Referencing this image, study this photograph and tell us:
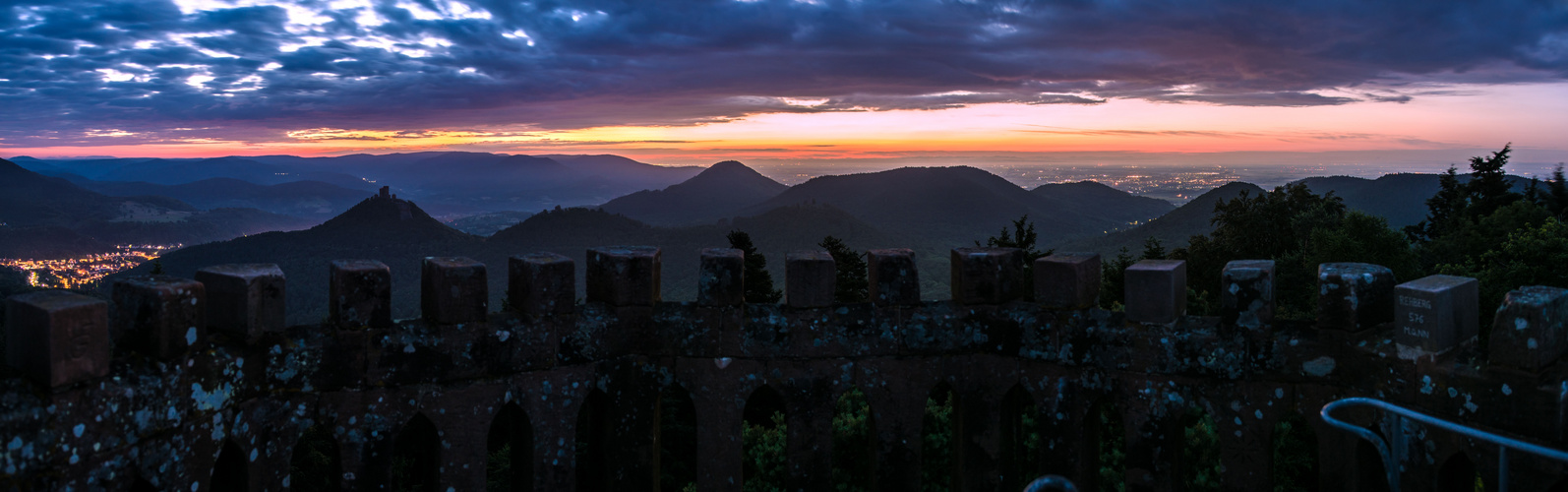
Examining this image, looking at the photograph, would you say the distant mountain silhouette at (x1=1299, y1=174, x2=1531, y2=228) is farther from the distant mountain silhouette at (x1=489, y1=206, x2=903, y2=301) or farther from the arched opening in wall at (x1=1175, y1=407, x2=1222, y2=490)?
the arched opening in wall at (x1=1175, y1=407, x2=1222, y2=490)

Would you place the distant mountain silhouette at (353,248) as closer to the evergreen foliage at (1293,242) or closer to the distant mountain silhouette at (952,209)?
the distant mountain silhouette at (952,209)

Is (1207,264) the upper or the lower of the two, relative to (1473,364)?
lower

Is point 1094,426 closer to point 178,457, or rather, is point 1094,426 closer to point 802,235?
point 178,457

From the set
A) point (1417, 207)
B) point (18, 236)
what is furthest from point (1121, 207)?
point (18, 236)

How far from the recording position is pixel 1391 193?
105 m

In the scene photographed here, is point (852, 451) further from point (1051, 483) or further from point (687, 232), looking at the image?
point (687, 232)

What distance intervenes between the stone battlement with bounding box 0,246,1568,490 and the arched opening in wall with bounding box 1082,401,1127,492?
0.03 metres

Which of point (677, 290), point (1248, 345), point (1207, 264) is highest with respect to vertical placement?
point (1248, 345)

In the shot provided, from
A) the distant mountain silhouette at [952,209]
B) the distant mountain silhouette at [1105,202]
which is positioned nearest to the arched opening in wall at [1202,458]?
the distant mountain silhouette at [952,209]

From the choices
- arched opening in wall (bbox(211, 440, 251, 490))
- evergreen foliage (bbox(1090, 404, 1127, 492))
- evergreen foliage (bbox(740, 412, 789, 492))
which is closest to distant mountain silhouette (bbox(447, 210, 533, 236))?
evergreen foliage (bbox(740, 412, 789, 492))

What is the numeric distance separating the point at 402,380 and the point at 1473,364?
15.9 ft

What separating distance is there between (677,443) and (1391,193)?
115767 millimetres

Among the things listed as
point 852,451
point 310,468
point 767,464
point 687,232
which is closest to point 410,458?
point 310,468

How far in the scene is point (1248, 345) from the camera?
163 inches
